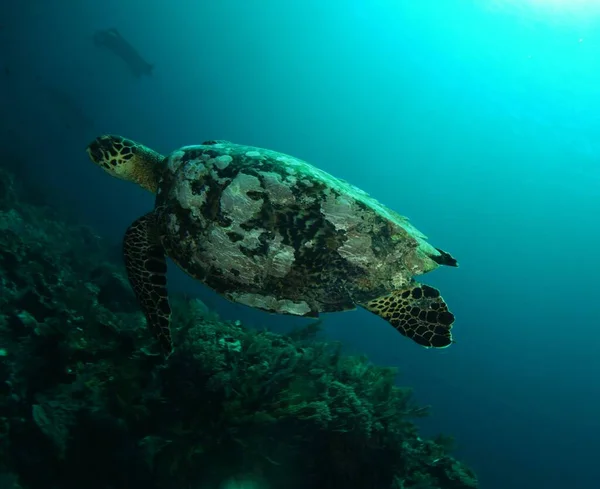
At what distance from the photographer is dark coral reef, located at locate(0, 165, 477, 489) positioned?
11.2 ft

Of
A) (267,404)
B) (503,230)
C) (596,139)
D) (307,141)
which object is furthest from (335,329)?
(307,141)

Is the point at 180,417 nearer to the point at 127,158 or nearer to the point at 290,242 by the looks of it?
the point at 290,242

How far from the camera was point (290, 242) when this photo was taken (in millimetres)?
3111

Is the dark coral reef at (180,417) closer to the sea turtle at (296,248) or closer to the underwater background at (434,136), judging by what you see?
the sea turtle at (296,248)

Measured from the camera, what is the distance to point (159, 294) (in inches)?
143

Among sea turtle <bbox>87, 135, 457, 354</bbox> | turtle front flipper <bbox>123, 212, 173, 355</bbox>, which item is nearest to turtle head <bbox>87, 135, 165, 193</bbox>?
turtle front flipper <bbox>123, 212, 173, 355</bbox>

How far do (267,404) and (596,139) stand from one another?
264ft

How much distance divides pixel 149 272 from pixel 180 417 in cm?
154

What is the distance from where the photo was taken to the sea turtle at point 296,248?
10.1 feet

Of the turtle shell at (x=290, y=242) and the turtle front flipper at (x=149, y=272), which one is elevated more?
the turtle shell at (x=290, y=242)

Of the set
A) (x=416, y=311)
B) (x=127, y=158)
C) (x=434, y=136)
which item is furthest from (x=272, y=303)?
(x=434, y=136)

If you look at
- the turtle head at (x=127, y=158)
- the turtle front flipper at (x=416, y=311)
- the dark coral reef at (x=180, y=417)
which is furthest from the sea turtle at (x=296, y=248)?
the turtle head at (x=127, y=158)

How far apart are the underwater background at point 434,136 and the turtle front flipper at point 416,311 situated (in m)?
13.5

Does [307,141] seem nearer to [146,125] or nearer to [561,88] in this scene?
[146,125]
